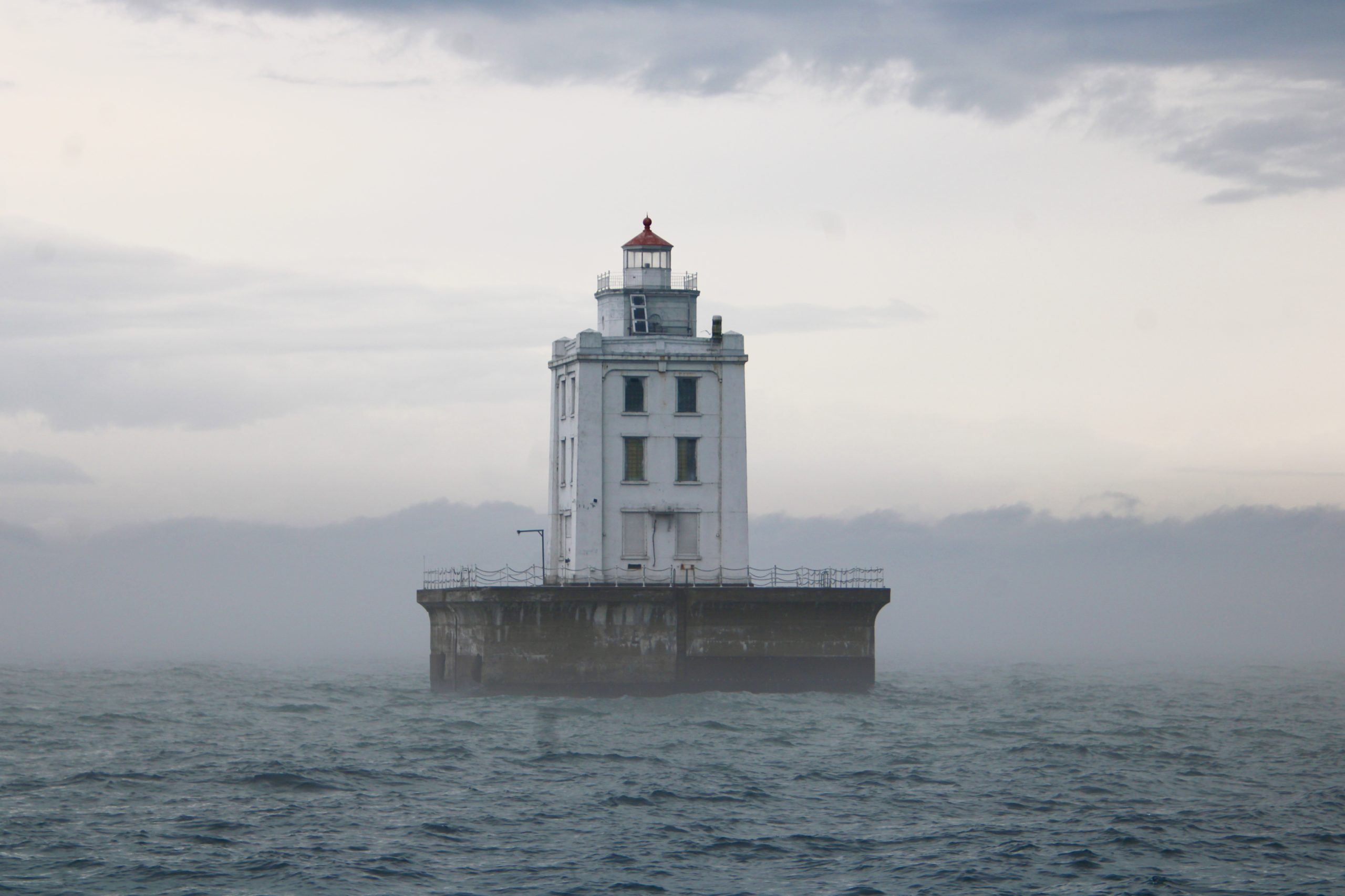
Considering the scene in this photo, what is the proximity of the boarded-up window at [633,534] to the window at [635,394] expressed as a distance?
10.8ft

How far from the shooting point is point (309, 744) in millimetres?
38750

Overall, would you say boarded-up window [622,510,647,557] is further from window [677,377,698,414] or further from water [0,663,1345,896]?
water [0,663,1345,896]

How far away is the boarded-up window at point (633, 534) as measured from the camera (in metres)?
50.3

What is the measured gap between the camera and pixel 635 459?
5075 cm

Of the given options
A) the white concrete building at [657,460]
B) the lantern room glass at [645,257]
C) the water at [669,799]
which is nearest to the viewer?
the water at [669,799]

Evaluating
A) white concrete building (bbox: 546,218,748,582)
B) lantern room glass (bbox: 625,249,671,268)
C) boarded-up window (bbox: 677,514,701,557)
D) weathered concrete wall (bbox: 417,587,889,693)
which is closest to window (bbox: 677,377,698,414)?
white concrete building (bbox: 546,218,748,582)

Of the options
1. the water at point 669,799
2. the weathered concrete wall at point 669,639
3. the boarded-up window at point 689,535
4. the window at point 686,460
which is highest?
the window at point 686,460

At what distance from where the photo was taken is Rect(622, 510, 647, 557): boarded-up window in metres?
50.3

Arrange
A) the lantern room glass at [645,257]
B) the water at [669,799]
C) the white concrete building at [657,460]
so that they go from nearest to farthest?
the water at [669,799], the white concrete building at [657,460], the lantern room glass at [645,257]

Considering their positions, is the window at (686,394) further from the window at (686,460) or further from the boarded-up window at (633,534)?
the boarded-up window at (633,534)

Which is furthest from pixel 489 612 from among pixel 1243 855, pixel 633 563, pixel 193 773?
pixel 1243 855

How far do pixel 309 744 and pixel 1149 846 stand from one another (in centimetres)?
2071

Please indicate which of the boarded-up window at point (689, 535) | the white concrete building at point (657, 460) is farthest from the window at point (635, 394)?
the boarded-up window at point (689, 535)

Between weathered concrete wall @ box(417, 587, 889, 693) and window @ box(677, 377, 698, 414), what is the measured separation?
619 cm
